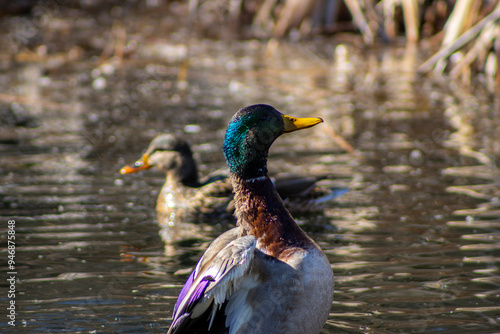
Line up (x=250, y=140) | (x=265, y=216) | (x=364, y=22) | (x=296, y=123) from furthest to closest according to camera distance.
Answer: (x=364, y=22) → (x=296, y=123) → (x=250, y=140) → (x=265, y=216)

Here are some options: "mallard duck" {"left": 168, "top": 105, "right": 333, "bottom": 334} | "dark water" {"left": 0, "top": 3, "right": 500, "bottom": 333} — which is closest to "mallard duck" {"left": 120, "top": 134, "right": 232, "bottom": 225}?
"dark water" {"left": 0, "top": 3, "right": 500, "bottom": 333}

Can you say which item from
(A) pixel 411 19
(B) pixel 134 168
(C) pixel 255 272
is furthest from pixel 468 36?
(C) pixel 255 272

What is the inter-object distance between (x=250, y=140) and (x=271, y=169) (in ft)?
12.5

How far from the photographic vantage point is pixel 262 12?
53.0 ft

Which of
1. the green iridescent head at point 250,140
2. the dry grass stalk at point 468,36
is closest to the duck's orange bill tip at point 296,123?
the green iridescent head at point 250,140

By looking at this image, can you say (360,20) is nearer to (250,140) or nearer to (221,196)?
(221,196)

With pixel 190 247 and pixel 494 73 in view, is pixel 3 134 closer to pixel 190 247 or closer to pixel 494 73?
pixel 190 247

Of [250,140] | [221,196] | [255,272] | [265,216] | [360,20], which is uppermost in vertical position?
[360,20]

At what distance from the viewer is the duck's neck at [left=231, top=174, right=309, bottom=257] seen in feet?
12.4

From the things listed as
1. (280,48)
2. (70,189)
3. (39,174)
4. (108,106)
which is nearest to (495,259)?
(70,189)

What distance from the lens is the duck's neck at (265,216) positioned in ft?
12.4

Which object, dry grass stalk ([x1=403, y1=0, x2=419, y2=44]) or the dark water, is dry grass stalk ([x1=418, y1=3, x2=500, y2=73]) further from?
dry grass stalk ([x1=403, y1=0, x2=419, y2=44])

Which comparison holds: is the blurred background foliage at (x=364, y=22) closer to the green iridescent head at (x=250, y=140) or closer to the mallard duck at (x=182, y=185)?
the mallard duck at (x=182, y=185)

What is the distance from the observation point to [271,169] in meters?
7.78
